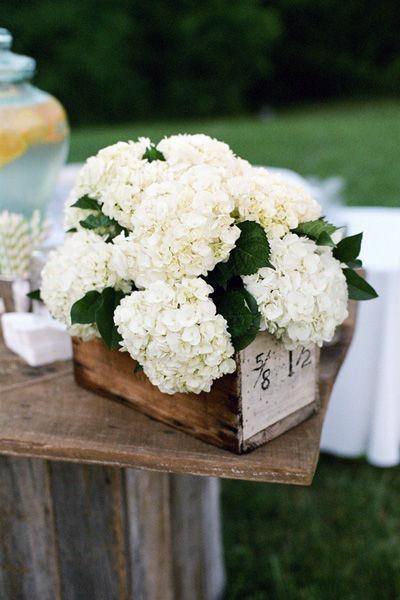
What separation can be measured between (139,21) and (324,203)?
45.3 feet

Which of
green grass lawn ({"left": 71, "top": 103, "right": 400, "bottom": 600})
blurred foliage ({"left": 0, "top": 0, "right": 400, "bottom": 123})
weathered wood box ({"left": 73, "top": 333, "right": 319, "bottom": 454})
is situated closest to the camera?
weathered wood box ({"left": 73, "top": 333, "right": 319, "bottom": 454})

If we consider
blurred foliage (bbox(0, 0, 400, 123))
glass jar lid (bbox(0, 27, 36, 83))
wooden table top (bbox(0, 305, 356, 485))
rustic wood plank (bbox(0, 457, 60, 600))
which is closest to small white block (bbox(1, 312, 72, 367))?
wooden table top (bbox(0, 305, 356, 485))

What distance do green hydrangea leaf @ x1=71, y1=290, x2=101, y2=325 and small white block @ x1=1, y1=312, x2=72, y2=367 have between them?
31 centimetres

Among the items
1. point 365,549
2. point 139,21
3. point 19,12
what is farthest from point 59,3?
point 365,549

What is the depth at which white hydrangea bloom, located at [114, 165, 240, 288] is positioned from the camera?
0.99 meters

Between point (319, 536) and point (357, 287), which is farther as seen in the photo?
point (319, 536)

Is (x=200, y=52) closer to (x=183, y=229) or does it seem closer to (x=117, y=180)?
A: (x=117, y=180)

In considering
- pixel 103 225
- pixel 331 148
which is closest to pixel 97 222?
pixel 103 225

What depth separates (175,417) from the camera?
46.3 inches

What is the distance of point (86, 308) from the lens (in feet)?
3.68

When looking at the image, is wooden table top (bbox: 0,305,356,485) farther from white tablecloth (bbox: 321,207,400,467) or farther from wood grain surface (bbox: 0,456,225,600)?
white tablecloth (bbox: 321,207,400,467)

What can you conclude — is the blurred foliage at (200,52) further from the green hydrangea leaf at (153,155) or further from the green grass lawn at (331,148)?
the green hydrangea leaf at (153,155)

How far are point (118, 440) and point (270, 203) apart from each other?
0.43m

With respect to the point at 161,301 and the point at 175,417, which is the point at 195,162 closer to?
the point at 161,301
